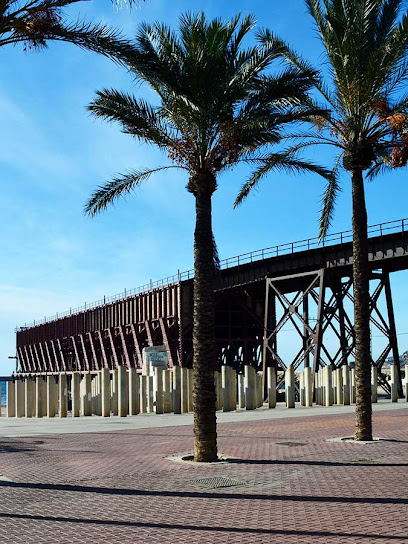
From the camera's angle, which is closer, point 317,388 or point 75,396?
point 75,396

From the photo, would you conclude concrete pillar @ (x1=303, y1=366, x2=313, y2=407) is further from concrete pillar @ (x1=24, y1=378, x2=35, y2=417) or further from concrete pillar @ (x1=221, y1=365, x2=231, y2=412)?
concrete pillar @ (x1=24, y1=378, x2=35, y2=417)

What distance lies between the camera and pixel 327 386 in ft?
98.6

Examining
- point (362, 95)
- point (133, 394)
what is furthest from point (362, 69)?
point (133, 394)

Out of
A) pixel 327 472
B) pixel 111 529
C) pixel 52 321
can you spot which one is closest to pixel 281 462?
pixel 327 472

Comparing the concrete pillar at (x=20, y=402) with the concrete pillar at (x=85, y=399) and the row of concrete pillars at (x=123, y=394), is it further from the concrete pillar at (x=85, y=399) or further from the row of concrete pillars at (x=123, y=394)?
the concrete pillar at (x=85, y=399)

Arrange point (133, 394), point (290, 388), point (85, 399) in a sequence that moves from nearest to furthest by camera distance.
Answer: point (133, 394) → point (85, 399) → point (290, 388)

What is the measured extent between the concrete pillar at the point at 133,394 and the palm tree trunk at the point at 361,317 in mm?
11105

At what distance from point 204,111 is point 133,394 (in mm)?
14715

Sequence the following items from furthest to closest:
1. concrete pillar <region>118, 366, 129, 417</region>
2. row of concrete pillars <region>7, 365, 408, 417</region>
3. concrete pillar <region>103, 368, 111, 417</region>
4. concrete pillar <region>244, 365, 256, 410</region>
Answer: concrete pillar <region>244, 365, 256, 410</region>, row of concrete pillars <region>7, 365, 408, 417</region>, concrete pillar <region>103, 368, 111, 417</region>, concrete pillar <region>118, 366, 129, 417</region>

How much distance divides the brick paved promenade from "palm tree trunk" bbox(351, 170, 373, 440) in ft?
2.73

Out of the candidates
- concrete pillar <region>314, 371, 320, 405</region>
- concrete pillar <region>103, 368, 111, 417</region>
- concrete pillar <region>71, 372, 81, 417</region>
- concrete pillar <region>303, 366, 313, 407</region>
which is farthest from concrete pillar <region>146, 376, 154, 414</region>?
concrete pillar <region>314, 371, 320, 405</region>

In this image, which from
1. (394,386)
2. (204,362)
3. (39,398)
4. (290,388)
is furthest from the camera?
(394,386)

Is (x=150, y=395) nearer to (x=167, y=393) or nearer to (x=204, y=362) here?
(x=167, y=393)

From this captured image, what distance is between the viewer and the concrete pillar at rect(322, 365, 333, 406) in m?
30.0
